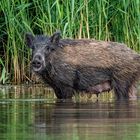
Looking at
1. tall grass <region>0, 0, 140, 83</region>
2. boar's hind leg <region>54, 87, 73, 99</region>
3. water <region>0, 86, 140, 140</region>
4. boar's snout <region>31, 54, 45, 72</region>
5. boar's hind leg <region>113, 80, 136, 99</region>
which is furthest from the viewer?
tall grass <region>0, 0, 140, 83</region>

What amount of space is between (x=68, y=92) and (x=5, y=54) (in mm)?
3735

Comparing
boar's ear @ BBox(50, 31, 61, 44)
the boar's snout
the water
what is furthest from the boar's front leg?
the water

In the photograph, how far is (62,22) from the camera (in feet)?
51.6

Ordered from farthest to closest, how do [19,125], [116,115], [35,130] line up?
[116,115], [19,125], [35,130]

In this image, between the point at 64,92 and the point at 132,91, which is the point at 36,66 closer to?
the point at 64,92

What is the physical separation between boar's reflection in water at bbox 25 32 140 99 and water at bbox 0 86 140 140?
5.06 feet

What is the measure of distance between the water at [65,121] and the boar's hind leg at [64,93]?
4.76 ft

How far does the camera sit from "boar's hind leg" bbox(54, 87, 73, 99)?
13.5m

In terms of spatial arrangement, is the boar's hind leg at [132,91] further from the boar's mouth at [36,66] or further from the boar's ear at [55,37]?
the boar's mouth at [36,66]

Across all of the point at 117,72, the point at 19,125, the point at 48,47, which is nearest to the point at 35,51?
the point at 48,47

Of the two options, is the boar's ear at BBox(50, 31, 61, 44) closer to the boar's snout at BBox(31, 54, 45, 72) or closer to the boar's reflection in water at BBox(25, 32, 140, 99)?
the boar's reflection in water at BBox(25, 32, 140, 99)

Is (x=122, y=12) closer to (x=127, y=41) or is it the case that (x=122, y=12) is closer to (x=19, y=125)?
(x=127, y=41)

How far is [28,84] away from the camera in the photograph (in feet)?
55.0

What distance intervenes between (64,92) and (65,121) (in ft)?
17.0
